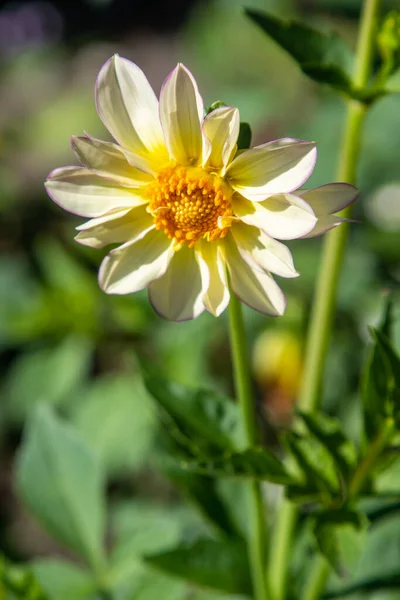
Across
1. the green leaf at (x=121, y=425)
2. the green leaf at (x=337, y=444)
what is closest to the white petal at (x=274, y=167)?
the green leaf at (x=337, y=444)

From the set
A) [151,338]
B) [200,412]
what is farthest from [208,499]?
[151,338]

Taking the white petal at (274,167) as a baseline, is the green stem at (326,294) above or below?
below

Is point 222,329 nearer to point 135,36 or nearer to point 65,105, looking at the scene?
point 65,105

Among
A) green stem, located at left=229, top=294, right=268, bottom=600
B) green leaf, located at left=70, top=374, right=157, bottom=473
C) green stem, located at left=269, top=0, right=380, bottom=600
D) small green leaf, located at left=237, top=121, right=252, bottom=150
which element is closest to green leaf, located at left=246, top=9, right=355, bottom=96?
green stem, located at left=269, top=0, right=380, bottom=600

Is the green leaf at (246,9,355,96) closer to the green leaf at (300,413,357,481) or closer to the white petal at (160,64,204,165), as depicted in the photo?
the white petal at (160,64,204,165)

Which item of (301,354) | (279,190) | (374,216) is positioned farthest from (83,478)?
(374,216)

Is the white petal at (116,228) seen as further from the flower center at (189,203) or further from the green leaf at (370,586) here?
the green leaf at (370,586)

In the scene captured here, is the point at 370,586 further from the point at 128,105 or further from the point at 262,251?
the point at 128,105
